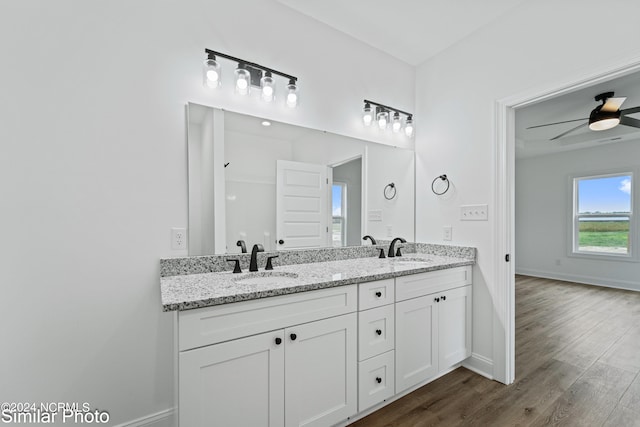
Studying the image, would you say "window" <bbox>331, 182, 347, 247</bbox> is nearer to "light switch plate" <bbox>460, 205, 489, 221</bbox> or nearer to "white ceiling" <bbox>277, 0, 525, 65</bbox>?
"light switch plate" <bbox>460, 205, 489, 221</bbox>

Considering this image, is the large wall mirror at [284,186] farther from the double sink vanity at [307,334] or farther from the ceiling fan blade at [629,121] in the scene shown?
the ceiling fan blade at [629,121]

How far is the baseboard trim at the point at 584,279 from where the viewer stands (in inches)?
186

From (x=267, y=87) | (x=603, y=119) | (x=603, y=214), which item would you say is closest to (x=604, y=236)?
(x=603, y=214)

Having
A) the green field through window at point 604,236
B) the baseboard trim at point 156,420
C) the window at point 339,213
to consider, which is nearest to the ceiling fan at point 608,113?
the green field through window at point 604,236

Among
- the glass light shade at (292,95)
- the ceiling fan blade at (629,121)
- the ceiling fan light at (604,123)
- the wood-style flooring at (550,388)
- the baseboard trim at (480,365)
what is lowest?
the wood-style flooring at (550,388)

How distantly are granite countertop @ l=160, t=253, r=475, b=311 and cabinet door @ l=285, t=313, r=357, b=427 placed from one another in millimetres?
202

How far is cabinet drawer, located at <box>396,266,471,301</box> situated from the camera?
1.75 metres

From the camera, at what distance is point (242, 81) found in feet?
5.73

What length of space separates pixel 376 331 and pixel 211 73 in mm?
1771

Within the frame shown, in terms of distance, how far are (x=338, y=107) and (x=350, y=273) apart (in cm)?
133

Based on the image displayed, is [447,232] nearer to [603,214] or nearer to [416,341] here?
[416,341]

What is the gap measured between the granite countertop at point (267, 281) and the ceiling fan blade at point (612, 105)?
8.34 ft

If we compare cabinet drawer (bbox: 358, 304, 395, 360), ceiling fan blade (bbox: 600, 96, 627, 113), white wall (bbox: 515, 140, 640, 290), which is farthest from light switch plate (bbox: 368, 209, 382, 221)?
white wall (bbox: 515, 140, 640, 290)

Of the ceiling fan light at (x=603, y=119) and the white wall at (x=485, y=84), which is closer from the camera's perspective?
the white wall at (x=485, y=84)
